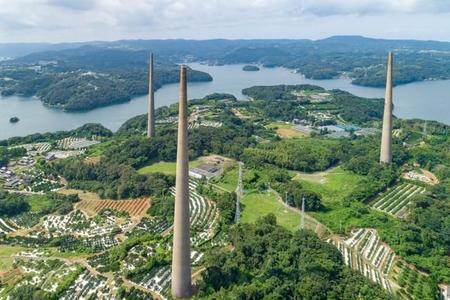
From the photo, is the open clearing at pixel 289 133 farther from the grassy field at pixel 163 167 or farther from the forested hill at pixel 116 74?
the forested hill at pixel 116 74

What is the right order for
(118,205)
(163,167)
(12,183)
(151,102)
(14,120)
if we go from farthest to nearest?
1. (14,120)
2. (151,102)
3. (163,167)
4. (12,183)
5. (118,205)

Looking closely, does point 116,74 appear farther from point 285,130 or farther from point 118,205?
point 118,205

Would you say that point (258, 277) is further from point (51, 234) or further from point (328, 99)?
point (328, 99)

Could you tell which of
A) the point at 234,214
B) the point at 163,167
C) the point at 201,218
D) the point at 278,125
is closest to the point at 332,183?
the point at 234,214

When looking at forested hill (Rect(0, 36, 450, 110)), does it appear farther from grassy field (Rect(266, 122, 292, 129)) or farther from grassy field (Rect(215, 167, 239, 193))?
grassy field (Rect(215, 167, 239, 193))

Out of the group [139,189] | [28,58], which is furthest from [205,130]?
[28,58]

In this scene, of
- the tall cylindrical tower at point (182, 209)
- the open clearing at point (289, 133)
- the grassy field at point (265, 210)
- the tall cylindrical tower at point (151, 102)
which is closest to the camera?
the tall cylindrical tower at point (182, 209)

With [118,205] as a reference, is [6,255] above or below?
below

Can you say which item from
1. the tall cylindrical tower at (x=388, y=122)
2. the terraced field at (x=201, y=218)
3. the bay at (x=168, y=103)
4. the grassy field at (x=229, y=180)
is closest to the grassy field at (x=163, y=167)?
the grassy field at (x=229, y=180)
